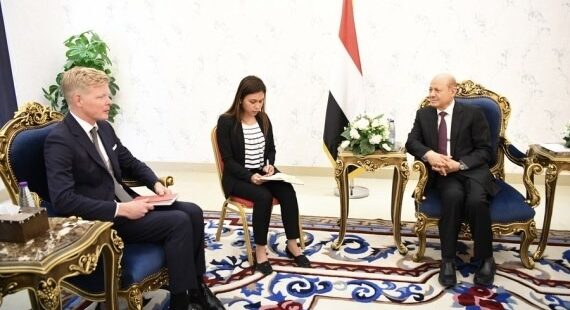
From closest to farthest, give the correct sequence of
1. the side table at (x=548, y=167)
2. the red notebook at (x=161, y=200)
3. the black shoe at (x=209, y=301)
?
the red notebook at (x=161, y=200) < the black shoe at (x=209, y=301) < the side table at (x=548, y=167)

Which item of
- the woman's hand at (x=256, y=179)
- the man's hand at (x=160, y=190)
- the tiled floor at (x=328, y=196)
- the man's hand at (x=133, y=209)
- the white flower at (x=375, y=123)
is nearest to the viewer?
the man's hand at (x=133, y=209)

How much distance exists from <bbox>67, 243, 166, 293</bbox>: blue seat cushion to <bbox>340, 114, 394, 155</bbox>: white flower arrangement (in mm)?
1460

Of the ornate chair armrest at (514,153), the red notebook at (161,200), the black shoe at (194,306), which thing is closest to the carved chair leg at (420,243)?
the ornate chair armrest at (514,153)

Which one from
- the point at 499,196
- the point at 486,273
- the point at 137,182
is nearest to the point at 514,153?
the point at 499,196

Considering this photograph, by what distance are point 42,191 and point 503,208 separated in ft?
8.20

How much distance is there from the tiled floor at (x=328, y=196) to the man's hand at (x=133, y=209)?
1.93 meters

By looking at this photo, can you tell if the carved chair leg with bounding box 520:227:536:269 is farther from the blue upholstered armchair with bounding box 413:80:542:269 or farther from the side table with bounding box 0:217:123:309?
the side table with bounding box 0:217:123:309

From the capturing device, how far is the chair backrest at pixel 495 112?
3.08 meters

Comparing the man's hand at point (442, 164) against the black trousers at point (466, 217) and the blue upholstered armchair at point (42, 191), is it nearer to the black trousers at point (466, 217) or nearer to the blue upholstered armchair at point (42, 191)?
the black trousers at point (466, 217)

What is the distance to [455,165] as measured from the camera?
2.82m

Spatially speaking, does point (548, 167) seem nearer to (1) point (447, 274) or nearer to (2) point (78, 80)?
(1) point (447, 274)

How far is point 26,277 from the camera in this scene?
4.87 feet

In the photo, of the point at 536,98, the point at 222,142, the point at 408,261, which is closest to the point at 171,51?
the point at 222,142

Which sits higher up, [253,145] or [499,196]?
[253,145]
